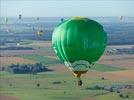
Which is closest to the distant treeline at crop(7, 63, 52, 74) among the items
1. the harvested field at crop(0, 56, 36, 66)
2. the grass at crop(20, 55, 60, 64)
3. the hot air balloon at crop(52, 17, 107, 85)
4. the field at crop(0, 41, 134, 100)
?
the field at crop(0, 41, 134, 100)

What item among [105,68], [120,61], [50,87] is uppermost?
[120,61]

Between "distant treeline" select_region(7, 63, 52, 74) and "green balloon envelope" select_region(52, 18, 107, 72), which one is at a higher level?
"green balloon envelope" select_region(52, 18, 107, 72)

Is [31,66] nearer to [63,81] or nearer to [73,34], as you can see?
A: [63,81]

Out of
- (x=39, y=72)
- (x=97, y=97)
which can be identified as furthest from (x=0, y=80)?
(x=97, y=97)

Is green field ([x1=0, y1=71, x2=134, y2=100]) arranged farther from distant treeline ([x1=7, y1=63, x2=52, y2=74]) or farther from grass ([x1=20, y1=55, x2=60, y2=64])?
grass ([x1=20, y1=55, x2=60, y2=64])

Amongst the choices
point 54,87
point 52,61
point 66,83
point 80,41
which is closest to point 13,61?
point 52,61

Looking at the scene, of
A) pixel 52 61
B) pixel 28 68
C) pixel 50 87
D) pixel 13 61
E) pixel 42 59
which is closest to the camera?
pixel 50 87

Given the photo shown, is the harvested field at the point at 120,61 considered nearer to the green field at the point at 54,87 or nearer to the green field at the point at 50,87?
the green field at the point at 54,87

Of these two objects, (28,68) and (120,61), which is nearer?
(28,68)

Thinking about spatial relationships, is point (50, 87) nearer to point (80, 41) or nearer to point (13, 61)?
point (80, 41)
